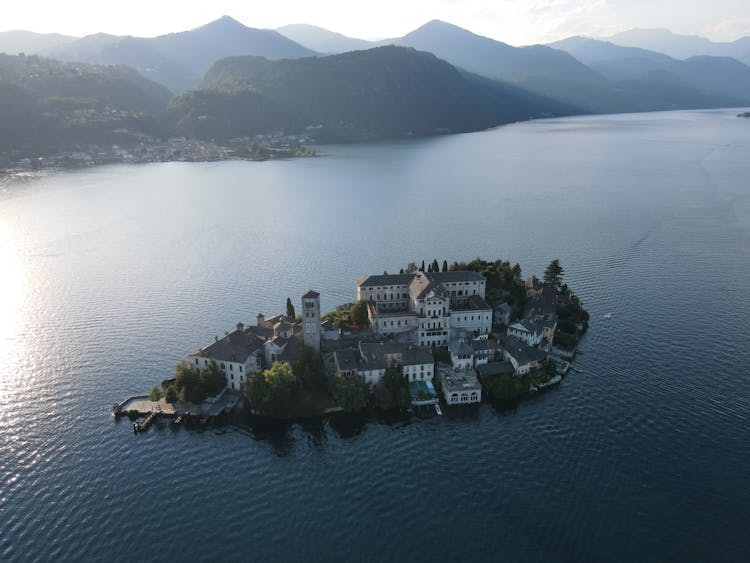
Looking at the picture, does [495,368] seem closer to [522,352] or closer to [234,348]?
[522,352]

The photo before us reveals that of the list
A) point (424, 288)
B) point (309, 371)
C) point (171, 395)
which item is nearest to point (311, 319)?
point (309, 371)

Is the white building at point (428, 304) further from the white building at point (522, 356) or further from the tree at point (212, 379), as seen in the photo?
the tree at point (212, 379)

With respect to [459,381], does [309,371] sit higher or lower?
higher

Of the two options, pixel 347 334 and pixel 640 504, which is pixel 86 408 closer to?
pixel 347 334

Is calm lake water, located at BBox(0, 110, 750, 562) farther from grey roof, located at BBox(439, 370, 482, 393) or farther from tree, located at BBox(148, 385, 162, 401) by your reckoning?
tree, located at BBox(148, 385, 162, 401)

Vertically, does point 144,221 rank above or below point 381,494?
above

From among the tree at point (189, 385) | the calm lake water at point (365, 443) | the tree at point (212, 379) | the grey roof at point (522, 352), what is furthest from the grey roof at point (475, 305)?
the tree at point (189, 385)

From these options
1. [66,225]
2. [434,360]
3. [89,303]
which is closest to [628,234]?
[434,360]
